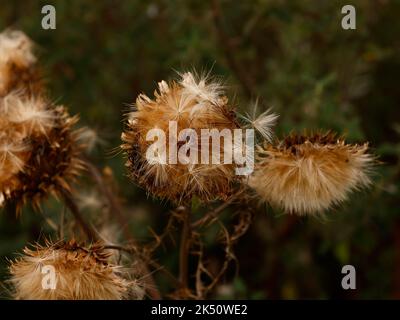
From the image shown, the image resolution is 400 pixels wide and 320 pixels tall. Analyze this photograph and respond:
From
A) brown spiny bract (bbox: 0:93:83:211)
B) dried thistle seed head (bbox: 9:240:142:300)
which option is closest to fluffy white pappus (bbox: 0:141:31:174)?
brown spiny bract (bbox: 0:93:83:211)

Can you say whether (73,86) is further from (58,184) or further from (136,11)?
(58,184)

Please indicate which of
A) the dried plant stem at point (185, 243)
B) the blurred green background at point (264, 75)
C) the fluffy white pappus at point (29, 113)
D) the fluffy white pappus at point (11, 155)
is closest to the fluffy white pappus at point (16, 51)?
the fluffy white pappus at point (29, 113)

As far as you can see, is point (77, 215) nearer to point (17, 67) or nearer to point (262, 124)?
point (17, 67)

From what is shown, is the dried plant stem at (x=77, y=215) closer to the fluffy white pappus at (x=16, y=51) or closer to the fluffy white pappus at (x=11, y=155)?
the fluffy white pappus at (x=11, y=155)

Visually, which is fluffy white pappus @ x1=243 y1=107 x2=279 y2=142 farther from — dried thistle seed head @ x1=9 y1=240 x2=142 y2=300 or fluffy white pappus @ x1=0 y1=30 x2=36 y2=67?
fluffy white pappus @ x1=0 y1=30 x2=36 y2=67

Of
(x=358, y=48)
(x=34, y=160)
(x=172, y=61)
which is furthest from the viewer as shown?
(x=358, y=48)
